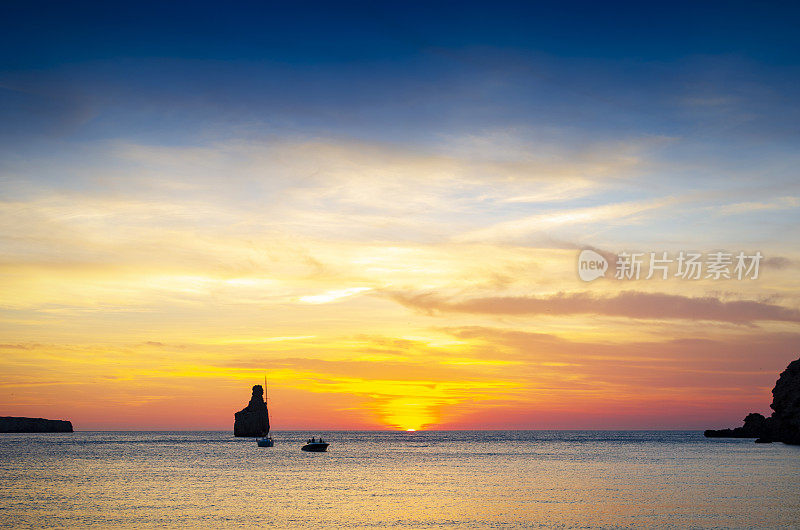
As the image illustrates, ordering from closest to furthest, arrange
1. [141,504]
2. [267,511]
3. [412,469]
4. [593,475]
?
[267,511]
[141,504]
[593,475]
[412,469]

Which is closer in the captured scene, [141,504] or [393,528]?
[393,528]

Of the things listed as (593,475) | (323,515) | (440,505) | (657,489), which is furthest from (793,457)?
(323,515)

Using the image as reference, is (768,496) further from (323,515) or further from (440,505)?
(323,515)

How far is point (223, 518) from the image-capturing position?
2322 inches

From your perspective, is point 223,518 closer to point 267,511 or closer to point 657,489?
point 267,511

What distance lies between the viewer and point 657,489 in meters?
81.1

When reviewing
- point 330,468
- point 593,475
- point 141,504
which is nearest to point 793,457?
→ point 593,475

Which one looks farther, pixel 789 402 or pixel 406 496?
pixel 789 402

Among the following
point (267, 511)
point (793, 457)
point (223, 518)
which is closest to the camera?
point (223, 518)

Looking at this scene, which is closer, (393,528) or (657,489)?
(393,528)

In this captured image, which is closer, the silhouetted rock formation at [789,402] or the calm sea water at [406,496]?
the calm sea water at [406,496]

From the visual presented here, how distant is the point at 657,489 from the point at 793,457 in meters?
65.5

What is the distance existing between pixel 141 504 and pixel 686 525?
4831cm

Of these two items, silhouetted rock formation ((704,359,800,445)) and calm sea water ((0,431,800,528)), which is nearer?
calm sea water ((0,431,800,528))
